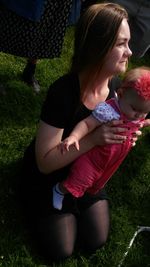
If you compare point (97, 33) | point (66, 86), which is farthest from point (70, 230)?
point (97, 33)

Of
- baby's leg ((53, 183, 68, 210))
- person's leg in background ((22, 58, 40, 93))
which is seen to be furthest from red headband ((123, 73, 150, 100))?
person's leg in background ((22, 58, 40, 93))

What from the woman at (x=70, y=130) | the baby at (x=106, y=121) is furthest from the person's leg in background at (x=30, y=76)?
the baby at (x=106, y=121)

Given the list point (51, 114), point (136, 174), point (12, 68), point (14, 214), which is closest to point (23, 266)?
point (14, 214)

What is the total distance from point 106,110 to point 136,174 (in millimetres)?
1410

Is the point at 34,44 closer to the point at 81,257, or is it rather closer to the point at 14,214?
the point at 14,214

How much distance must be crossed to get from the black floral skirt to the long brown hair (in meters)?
0.92

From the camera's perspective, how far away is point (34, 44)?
3.61 meters

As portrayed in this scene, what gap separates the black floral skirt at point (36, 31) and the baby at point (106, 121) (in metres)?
1.08

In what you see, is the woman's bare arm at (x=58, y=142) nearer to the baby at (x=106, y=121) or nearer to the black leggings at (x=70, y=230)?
the baby at (x=106, y=121)

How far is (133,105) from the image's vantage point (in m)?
2.48

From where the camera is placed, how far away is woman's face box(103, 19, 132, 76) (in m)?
2.52

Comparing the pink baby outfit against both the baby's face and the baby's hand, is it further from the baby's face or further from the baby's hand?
the baby's hand

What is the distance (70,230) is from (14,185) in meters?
0.51

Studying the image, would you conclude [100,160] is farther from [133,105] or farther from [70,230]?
[70,230]
